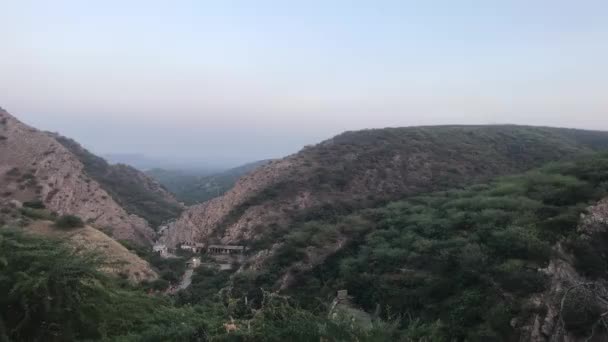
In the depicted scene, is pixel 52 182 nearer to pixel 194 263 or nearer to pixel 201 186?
pixel 194 263

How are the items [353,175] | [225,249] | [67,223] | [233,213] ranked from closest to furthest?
[67,223]
[225,249]
[233,213]
[353,175]

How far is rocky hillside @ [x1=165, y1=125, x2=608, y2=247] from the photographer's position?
30969 mm

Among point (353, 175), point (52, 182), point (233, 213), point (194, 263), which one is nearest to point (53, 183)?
point (52, 182)

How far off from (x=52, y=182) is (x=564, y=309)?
112 ft

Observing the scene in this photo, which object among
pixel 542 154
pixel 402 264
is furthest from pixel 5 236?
pixel 542 154

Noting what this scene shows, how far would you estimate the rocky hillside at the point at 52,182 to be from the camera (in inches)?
1168

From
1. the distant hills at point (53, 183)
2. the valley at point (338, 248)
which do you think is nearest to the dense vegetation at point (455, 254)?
the valley at point (338, 248)

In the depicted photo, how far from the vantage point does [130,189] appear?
178 feet

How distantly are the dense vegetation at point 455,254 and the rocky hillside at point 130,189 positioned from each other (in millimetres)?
27506

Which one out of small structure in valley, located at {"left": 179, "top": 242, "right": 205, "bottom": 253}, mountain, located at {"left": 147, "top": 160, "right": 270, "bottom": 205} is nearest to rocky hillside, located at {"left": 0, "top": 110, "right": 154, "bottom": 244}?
small structure in valley, located at {"left": 179, "top": 242, "right": 205, "bottom": 253}

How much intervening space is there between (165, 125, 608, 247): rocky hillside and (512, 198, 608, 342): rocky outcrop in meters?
17.6

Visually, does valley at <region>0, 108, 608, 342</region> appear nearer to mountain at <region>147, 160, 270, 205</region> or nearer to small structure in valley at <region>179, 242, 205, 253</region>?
small structure in valley at <region>179, 242, 205, 253</region>

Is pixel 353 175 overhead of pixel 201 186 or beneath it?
overhead

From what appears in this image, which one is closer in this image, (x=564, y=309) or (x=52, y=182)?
(x=564, y=309)
